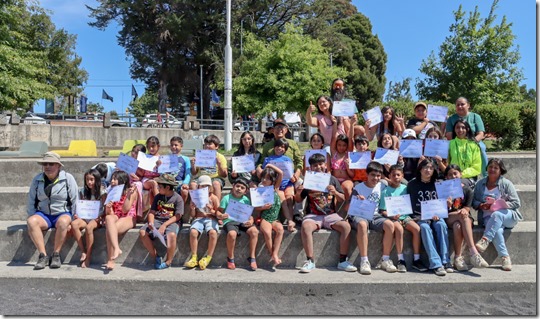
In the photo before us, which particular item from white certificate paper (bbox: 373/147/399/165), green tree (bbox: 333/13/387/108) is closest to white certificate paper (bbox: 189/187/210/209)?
white certificate paper (bbox: 373/147/399/165)

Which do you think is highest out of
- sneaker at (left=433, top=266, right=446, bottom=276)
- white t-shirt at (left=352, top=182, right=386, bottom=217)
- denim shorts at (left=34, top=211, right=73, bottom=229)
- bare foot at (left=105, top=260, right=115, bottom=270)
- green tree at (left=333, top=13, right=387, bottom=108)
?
green tree at (left=333, top=13, right=387, bottom=108)

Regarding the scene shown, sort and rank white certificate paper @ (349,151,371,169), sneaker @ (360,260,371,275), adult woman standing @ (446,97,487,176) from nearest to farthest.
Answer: sneaker @ (360,260,371,275), white certificate paper @ (349,151,371,169), adult woman standing @ (446,97,487,176)

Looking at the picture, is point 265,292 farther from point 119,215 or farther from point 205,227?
point 119,215

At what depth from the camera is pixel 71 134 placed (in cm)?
2758

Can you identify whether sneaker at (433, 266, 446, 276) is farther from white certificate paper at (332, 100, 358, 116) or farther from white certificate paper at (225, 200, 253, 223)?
white certificate paper at (332, 100, 358, 116)

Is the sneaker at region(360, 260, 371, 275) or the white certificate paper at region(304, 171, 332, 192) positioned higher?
the white certificate paper at region(304, 171, 332, 192)

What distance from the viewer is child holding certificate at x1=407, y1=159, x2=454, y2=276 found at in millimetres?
5879

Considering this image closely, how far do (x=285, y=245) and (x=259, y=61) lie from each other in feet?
60.3

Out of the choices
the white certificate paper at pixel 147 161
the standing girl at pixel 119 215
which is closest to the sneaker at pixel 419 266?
the standing girl at pixel 119 215

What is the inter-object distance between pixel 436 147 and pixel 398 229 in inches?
59.1

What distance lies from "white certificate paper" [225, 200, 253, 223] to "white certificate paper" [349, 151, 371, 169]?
161 cm

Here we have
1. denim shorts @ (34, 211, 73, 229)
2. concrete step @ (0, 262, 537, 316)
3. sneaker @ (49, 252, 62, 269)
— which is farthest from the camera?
denim shorts @ (34, 211, 73, 229)

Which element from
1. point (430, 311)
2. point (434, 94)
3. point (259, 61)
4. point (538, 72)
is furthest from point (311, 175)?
point (434, 94)

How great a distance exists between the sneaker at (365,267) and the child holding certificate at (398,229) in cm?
24
